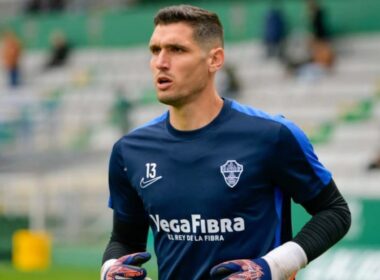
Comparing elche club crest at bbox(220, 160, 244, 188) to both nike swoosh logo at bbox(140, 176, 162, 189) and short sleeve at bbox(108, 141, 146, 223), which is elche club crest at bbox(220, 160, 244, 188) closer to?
nike swoosh logo at bbox(140, 176, 162, 189)

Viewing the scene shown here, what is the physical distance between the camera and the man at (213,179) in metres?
5.29

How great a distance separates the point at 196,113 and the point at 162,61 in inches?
12.1

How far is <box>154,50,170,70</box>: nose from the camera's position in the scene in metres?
5.31

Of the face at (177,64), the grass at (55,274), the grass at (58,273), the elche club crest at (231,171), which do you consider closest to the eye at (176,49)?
the face at (177,64)

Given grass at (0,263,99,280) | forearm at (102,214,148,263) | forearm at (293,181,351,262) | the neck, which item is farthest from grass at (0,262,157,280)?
forearm at (293,181,351,262)

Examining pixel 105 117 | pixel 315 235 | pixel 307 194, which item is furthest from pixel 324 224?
pixel 105 117

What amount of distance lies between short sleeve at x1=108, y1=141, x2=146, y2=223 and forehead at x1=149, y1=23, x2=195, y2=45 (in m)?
0.62

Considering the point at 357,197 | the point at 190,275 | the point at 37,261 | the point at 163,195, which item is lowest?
the point at 37,261

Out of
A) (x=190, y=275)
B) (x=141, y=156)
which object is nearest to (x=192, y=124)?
(x=141, y=156)

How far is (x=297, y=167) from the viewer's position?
5.33 m

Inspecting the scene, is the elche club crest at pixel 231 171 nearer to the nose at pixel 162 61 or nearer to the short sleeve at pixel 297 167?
the short sleeve at pixel 297 167

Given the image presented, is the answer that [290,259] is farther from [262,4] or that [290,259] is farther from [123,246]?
[262,4]

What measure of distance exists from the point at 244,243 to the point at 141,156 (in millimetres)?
686

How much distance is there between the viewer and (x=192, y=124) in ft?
17.9
